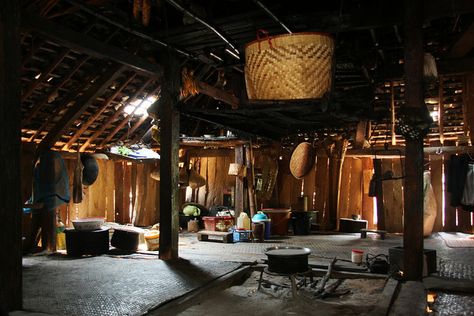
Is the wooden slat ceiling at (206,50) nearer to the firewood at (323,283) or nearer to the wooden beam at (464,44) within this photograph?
the wooden beam at (464,44)

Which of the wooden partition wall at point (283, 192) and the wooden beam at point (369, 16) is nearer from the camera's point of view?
the wooden beam at point (369, 16)

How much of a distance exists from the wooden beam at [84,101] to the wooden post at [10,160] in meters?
3.59

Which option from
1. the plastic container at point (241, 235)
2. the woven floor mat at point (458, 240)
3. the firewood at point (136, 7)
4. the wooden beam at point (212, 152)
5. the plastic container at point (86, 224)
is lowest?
the woven floor mat at point (458, 240)

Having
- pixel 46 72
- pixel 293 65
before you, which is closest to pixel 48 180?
pixel 46 72

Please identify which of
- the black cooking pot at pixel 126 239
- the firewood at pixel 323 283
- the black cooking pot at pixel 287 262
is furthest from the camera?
the black cooking pot at pixel 126 239

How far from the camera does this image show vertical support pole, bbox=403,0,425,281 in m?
5.36

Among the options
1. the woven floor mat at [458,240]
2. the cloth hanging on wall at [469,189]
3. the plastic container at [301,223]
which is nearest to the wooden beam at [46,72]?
the plastic container at [301,223]

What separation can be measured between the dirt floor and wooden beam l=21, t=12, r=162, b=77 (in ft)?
12.9

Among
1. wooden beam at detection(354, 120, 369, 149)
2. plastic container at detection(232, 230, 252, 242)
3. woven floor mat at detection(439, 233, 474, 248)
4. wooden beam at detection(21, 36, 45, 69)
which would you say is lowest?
woven floor mat at detection(439, 233, 474, 248)

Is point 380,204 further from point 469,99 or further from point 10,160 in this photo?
point 10,160

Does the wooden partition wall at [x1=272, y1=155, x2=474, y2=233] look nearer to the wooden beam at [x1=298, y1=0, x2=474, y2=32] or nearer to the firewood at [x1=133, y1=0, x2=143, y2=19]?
the wooden beam at [x1=298, y1=0, x2=474, y2=32]

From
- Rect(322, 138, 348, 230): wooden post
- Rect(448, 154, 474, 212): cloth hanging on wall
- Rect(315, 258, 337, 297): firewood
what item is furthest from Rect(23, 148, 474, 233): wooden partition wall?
Rect(315, 258, 337, 297): firewood

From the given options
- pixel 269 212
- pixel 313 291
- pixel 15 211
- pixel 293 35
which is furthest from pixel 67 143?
pixel 293 35

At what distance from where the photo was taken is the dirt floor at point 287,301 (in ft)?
17.7
